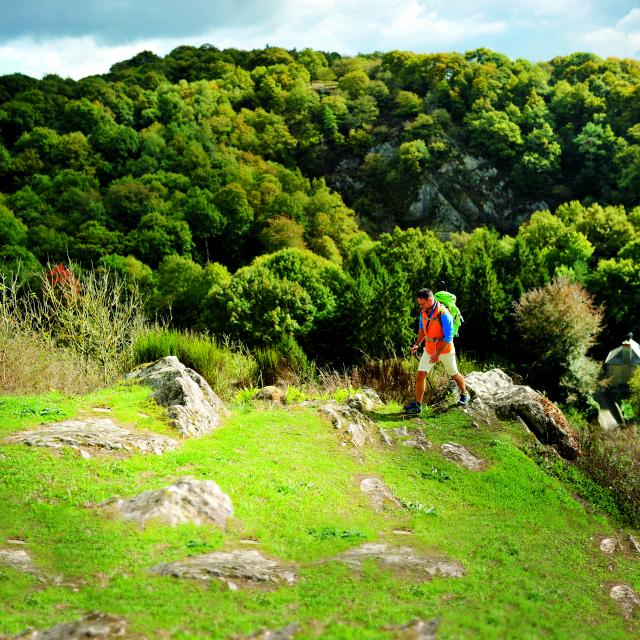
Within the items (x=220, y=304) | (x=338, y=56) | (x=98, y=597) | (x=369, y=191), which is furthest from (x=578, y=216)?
(x=338, y=56)

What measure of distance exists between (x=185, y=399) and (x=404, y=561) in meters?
4.46

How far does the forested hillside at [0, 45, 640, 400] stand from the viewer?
74.0 ft

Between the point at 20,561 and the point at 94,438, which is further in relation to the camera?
the point at 94,438

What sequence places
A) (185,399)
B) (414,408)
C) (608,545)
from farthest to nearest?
(414,408)
(185,399)
(608,545)

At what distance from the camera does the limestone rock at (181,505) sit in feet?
19.1

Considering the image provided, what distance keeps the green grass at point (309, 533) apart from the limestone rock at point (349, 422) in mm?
210

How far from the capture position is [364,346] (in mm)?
20719

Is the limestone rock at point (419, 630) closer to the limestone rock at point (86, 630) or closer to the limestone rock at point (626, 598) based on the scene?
the limestone rock at point (86, 630)

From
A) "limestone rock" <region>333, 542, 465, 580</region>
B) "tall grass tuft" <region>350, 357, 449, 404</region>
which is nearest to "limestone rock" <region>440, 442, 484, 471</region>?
"tall grass tuft" <region>350, 357, 449, 404</region>

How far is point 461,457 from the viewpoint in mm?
9141

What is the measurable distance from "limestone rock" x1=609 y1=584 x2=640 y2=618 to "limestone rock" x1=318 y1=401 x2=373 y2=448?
153 inches

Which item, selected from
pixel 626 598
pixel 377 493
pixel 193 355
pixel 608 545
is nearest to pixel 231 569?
pixel 377 493

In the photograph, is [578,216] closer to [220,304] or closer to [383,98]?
[220,304]

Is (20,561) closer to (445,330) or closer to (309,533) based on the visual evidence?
(309,533)
